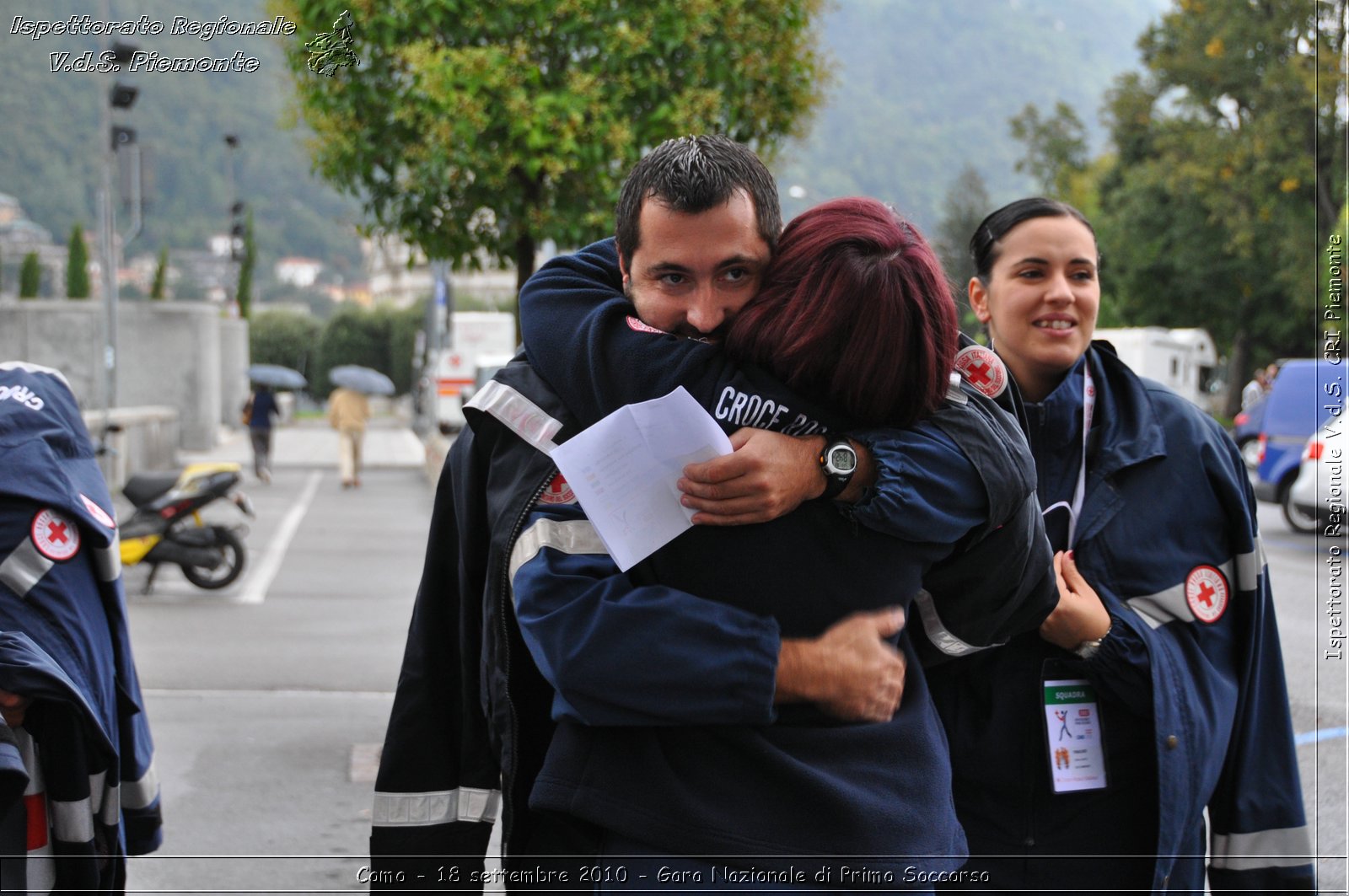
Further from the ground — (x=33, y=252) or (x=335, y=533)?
(x=33, y=252)

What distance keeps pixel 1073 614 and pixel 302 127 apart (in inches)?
195

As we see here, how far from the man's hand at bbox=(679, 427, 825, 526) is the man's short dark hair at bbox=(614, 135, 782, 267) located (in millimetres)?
325

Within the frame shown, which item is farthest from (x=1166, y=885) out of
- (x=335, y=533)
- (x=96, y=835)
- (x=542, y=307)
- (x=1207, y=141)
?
(x=1207, y=141)

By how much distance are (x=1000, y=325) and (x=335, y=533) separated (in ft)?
39.6

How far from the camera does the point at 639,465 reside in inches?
68.7

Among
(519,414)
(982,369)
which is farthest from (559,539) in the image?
(982,369)

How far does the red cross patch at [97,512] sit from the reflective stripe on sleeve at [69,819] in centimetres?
57

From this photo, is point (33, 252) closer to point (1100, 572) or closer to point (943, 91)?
point (1100, 572)

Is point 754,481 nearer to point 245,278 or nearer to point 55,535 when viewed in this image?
point 55,535

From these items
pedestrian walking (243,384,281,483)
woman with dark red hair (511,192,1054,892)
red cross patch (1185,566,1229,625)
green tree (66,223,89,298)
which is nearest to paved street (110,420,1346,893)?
red cross patch (1185,566,1229,625)

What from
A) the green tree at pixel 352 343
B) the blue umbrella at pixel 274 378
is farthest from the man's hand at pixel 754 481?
the green tree at pixel 352 343

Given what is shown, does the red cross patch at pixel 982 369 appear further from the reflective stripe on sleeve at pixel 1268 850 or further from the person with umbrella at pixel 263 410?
the person with umbrella at pixel 263 410

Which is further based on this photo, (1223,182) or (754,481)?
(1223,182)

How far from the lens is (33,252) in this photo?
22.1m
